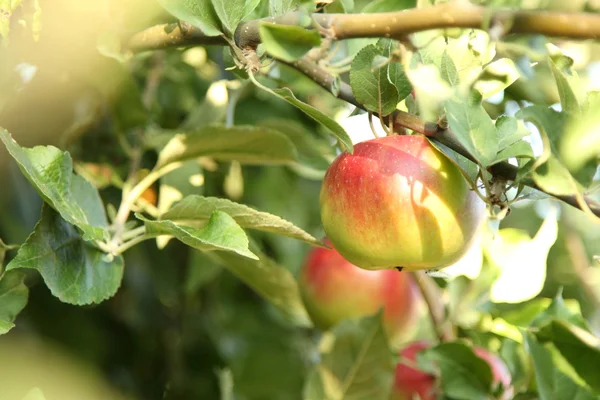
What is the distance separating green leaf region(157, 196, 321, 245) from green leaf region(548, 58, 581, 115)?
8.8 inches

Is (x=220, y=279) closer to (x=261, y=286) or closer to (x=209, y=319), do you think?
(x=209, y=319)

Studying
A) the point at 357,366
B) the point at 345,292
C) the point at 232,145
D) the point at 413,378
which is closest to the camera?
the point at 232,145

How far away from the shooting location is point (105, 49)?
741mm

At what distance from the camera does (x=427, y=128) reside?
58cm

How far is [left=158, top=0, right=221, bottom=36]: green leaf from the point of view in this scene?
57 cm

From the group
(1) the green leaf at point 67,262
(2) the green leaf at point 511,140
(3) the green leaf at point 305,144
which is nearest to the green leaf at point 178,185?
(3) the green leaf at point 305,144

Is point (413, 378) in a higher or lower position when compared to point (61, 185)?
lower

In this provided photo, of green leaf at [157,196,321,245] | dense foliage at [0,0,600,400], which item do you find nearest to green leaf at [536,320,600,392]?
dense foliage at [0,0,600,400]

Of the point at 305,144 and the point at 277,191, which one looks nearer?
the point at 305,144

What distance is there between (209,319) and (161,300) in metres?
0.11

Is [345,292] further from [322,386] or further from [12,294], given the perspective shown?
[12,294]

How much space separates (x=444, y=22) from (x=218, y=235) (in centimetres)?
23

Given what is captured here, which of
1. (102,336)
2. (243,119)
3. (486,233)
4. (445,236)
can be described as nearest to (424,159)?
(445,236)

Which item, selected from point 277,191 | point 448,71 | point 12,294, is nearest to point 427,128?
point 448,71
